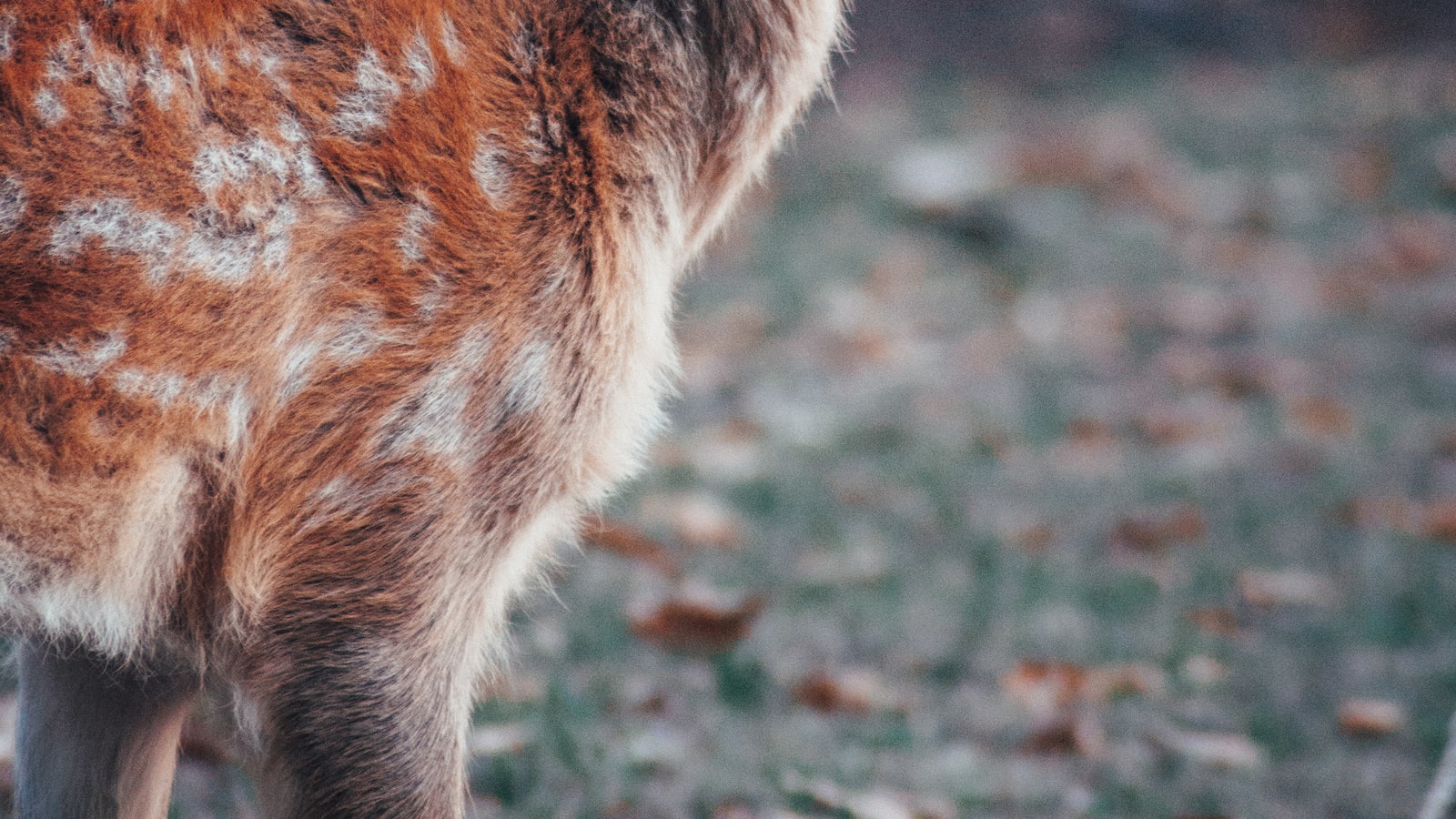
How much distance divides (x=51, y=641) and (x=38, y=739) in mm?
435

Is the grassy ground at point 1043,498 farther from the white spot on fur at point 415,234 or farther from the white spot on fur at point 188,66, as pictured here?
the white spot on fur at point 188,66

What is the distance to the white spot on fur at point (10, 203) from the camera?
5.51ft

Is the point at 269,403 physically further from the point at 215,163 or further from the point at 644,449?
the point at 644,449

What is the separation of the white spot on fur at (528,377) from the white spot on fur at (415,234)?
0.19 metres

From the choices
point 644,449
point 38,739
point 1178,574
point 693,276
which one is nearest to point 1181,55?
point 693,276

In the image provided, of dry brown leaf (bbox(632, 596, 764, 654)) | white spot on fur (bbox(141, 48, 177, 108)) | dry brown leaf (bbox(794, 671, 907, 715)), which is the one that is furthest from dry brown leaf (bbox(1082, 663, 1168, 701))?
white spot on fur (bbox(141, 48, 177, 108))

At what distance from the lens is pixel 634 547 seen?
3.82m

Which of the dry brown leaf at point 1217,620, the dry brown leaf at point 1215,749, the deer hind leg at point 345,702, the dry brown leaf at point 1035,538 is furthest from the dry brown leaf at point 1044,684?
the deer hind leg at point 345,702

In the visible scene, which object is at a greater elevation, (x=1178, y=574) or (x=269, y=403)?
(x=269, y=403)

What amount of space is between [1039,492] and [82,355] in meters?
3.23

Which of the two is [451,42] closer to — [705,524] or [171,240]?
[171,240]

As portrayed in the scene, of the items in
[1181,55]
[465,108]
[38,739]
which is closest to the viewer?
[465,108]

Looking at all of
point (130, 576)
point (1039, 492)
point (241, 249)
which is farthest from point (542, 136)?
point (1039, 492)

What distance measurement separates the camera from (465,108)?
192 centimetres
